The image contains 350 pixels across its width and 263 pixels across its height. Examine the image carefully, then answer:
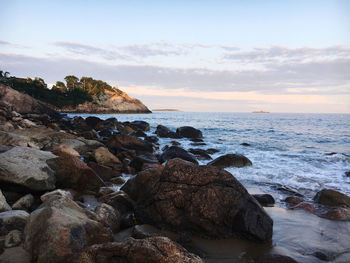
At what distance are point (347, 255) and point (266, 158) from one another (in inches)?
405

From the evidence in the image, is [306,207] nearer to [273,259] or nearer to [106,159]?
[273,259]

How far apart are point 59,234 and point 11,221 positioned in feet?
3.75

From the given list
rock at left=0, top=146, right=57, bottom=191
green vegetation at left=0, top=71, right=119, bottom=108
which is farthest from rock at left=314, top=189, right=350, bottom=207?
green vegetation at left=0, top=71, right=119, bottom=108

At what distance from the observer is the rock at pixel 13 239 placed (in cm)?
335

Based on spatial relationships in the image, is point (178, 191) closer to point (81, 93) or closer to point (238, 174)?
point (238, 174)

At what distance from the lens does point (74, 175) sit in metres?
6.55

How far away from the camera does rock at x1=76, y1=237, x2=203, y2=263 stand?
8.27 ft

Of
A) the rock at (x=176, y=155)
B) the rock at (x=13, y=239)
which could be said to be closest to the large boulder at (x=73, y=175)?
the rock at (x=13, y=239)

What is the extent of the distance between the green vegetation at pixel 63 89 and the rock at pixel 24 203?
214 ft

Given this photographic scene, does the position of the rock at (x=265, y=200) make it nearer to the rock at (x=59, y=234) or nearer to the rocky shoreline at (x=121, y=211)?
the rocky shoreline at (x=121, y=211)

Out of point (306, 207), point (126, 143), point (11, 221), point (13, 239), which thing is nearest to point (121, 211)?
point (11, 221)

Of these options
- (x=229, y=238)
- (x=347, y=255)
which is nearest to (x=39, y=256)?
(x=229, y=238)

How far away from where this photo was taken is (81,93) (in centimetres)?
9850

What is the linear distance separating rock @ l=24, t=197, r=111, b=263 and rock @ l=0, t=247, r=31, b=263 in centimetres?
6
